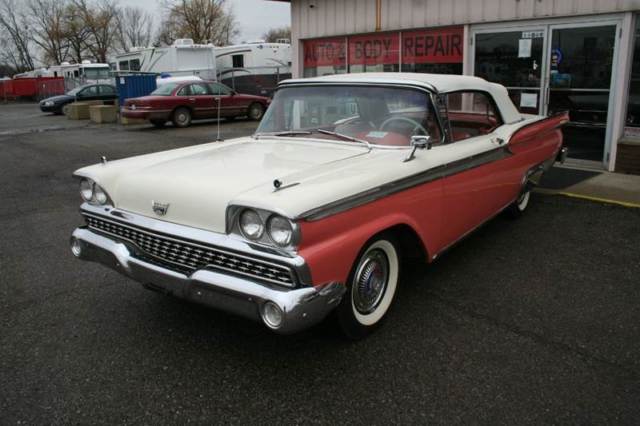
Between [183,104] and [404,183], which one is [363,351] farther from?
[183,104]

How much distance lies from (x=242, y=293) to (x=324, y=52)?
992 cm

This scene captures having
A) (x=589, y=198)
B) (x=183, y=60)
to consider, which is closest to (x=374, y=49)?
(x=589, y=198)

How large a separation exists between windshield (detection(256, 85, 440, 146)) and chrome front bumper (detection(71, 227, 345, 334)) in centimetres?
148

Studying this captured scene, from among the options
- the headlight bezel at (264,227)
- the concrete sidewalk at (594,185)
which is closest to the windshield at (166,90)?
the concrete sidewalk at (594,185)

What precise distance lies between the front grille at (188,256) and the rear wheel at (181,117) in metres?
14.1

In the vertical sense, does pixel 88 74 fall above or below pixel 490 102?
above

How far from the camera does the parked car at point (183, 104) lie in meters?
16.6

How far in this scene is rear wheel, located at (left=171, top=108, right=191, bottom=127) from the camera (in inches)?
669

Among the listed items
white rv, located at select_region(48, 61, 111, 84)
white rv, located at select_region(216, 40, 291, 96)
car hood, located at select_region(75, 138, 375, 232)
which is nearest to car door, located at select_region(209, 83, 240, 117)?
white rv, located at select_region(216, 40, 291, 96)

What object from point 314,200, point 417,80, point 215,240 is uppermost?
point 417,80

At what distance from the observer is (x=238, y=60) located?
77.7 ft

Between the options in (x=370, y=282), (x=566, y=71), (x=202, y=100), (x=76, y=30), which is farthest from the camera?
(x=76, y=30)

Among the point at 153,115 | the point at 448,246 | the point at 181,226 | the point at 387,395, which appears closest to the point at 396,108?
the point at 448,246

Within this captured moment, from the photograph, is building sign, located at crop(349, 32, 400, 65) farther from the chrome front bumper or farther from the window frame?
the chrome front bumper
